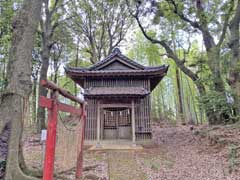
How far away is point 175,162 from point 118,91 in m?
4.79

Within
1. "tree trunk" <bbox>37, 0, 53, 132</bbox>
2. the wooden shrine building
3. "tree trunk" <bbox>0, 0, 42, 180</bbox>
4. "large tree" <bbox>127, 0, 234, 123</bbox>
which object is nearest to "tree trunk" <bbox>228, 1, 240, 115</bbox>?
"large tree" <bbox>127, 0, 234, 123</bbox>

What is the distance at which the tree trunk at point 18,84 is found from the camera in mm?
3916

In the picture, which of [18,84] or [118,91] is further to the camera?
[118,91]

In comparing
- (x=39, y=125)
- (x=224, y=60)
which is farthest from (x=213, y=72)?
(x=39, y=125)

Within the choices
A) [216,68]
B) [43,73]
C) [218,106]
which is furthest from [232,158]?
[43,73]

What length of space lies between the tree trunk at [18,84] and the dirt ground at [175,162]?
1783 mm

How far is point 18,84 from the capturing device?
13.7 ft

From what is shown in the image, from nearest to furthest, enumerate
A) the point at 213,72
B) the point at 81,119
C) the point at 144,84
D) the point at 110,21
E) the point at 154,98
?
the point at 81,119, the point at 213,72, the point at 144,84, the point at 110,21, the point at 154,98

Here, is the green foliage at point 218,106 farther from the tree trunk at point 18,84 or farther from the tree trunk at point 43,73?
the tree trunk at point 18,84

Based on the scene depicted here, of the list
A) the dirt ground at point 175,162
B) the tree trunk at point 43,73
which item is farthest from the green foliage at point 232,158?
the tree trunk at point 43,73

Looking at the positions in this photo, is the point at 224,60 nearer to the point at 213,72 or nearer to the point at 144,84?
the point at 213,72

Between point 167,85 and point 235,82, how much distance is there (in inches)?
641

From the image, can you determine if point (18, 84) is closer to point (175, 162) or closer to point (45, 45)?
point (175, 162)

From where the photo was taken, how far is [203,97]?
10906mm
